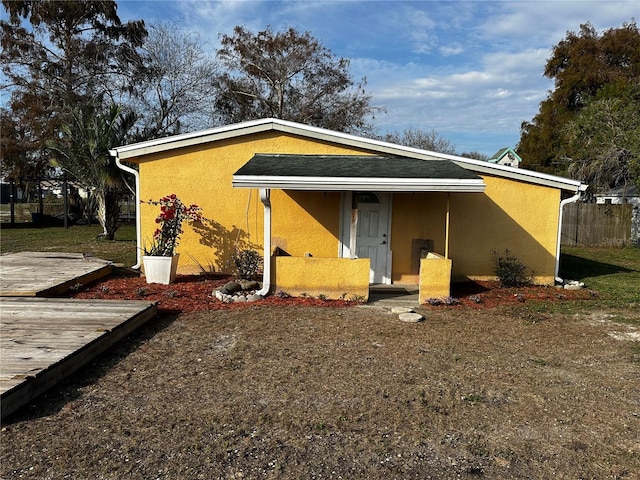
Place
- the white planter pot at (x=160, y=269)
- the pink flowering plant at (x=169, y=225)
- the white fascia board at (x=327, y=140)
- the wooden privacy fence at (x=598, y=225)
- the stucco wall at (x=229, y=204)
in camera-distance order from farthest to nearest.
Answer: the wooden privacy fence at (x=598, y=225), the stucco wall at (x=229, y=204), the white fascia board at (x=327, y=140), the pink flowering plant at (x=169, y=225), the white planter pot at (x=160, y=269)

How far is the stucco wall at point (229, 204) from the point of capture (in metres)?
9.20

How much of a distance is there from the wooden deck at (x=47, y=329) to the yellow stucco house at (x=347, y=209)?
2609 millimetres

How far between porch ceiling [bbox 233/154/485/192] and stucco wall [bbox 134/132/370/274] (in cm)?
108

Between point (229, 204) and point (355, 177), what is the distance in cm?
312

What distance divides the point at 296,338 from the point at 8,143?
980 inches

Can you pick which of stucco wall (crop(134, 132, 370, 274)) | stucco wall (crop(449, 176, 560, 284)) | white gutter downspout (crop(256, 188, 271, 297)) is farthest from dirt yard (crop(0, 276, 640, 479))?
stucco wall (crop(134, 132, 370, 274))

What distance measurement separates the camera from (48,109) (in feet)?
78.7

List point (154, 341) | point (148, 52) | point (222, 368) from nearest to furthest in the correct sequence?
point (222, 368) → point (154, 341) → point (148, 52)

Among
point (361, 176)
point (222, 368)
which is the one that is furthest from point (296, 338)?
point (361, 176)

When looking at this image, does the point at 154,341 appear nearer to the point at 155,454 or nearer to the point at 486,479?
the point at 155,454

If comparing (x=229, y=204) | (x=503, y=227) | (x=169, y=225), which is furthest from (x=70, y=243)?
(x=503, y=227)

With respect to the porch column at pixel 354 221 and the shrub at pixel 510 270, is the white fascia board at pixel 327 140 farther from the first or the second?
the shrub at pixel 510 270

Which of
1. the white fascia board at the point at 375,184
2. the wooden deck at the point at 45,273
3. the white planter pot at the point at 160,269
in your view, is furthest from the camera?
the white planter pot at the point at 160,269

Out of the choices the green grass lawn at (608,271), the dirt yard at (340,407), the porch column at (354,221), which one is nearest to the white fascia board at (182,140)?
the porch column at (354,221)
